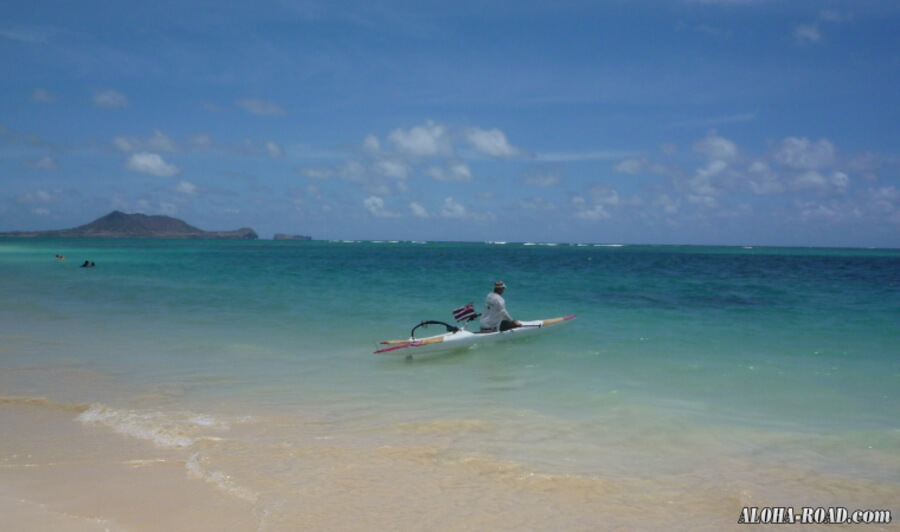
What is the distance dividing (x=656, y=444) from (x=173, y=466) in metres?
5.04

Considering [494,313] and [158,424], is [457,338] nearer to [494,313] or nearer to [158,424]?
[494,313]

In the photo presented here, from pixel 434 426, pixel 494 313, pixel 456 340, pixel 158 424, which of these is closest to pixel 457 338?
pixel 456 340

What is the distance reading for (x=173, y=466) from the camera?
239 inches

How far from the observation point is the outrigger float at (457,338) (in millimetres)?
12531

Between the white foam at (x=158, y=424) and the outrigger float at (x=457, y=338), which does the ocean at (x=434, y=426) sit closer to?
the white foam at (x=158, y=424)

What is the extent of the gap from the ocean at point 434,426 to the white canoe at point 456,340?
0.87ft

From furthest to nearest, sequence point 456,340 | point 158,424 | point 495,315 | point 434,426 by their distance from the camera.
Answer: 1. point 495,315
2. point 456,340
3. point 434,426
4. point 158,424

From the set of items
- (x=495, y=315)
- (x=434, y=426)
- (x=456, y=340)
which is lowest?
(x=434, y=426)

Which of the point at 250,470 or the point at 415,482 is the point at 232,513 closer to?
the point at 250,470

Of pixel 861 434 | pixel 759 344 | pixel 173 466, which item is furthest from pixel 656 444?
pixel 759 344

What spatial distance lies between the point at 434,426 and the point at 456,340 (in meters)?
5.78

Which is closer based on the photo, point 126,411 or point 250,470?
point 250,470

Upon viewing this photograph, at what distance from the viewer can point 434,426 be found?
7.68 m

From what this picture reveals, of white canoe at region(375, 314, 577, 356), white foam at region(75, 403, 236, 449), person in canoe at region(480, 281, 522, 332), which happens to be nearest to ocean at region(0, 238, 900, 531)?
white foam at region(75, 403, 236, 449)
